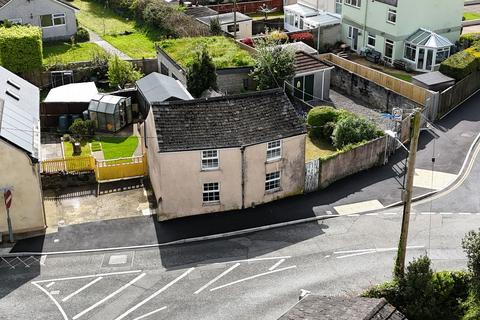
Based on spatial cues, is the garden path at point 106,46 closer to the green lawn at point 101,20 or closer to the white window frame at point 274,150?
the green lawn at point 101,20

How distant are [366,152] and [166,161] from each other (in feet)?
44.5

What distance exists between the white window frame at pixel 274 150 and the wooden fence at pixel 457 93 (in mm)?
17218

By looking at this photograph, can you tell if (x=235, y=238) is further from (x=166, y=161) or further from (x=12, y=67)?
(x=12, y=67)

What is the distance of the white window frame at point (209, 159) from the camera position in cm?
3562

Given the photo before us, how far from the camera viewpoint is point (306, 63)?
174 feet

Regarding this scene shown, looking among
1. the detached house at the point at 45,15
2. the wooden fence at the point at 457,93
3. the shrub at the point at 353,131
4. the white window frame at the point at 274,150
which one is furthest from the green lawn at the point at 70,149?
the wooden fence at the point at 457,93

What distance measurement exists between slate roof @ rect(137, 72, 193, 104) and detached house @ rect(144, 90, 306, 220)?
328 inches

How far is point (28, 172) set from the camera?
111 feet

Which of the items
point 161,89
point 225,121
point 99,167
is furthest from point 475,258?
point 161,89

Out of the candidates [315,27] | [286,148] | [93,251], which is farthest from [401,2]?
[93,251]

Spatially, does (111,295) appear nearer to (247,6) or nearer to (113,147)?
(113,147)

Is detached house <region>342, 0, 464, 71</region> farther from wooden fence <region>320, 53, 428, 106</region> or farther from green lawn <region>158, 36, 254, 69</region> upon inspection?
green lawn <region>158, 36, 254, 69</region>

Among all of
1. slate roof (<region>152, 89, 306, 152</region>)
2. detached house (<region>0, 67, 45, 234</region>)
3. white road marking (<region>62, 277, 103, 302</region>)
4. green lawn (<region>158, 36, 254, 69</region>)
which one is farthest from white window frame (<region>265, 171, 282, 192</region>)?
green lawn (<region>158, 36, 254, 69</region>)

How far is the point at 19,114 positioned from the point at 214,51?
21990 mm
